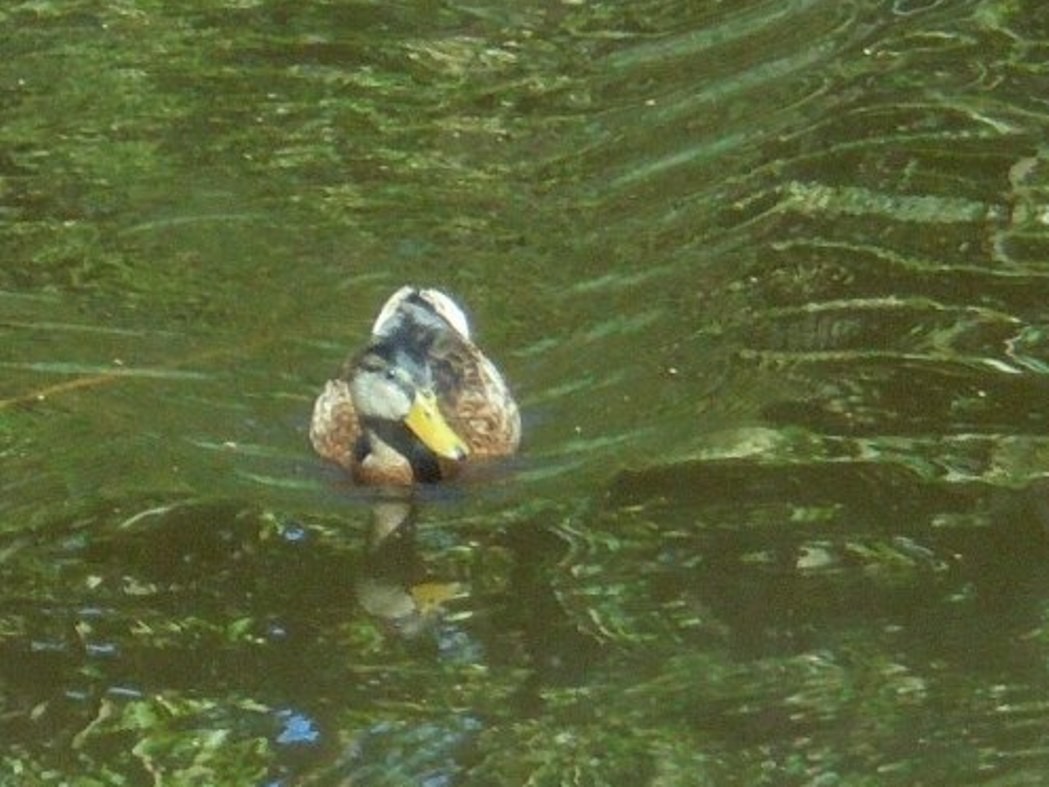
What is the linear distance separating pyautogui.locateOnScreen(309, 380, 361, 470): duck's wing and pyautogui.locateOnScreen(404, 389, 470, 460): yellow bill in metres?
0.20

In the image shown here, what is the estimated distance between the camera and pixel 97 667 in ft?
27.6

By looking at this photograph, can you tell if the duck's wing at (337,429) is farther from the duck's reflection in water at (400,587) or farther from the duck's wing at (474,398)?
the duck's reflection in water at (400,587)

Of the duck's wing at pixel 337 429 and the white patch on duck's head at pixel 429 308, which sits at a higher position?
the white patch on duck's head at pixel 429 308

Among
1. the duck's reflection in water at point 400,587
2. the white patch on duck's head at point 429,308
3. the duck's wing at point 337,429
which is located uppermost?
the white patch on duck's head at point 429,308

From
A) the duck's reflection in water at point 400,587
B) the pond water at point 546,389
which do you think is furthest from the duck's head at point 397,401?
the duck's reflection in water at point 400,587

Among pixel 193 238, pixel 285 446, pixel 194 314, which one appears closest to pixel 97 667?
pixel 285 446

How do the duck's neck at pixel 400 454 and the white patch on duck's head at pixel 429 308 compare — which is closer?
the duck's neck at pixel 400 454

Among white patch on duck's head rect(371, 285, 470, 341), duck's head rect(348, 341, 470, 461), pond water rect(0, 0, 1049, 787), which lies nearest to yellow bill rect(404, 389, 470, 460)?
duck's head rect(348, 341, 470, 461)

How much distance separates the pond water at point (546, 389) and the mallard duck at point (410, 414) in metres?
0.13

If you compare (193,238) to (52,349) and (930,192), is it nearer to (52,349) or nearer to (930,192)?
(52,349)

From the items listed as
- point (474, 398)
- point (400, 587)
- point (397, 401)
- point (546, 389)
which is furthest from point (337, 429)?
point (400, 587)

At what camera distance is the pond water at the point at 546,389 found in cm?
802

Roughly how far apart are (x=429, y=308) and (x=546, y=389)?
1.73 feet

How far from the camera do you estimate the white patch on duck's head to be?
34.7ft
